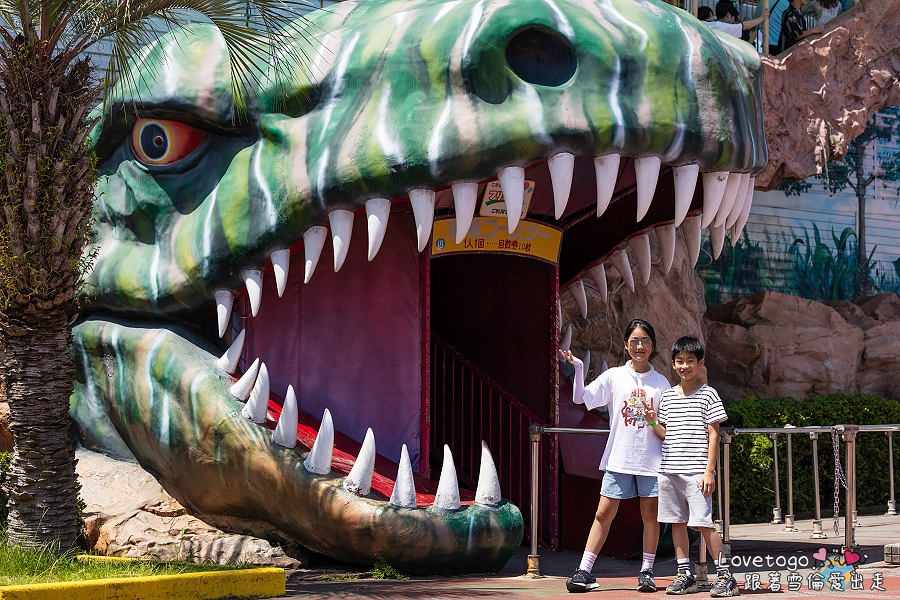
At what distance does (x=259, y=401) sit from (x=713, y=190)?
96.3 inches

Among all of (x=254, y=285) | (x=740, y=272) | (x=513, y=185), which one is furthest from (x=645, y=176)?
(x=740, y=272)

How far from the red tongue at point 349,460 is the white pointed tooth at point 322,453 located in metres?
0.12

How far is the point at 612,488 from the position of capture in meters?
5.74

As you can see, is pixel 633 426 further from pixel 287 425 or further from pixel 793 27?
pixel 793 27

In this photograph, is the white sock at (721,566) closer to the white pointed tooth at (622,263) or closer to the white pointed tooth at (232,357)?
the white pointed tooth at (232,357)

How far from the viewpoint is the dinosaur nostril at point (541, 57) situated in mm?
5574

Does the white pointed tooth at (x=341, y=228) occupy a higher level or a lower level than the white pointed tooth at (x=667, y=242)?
lower

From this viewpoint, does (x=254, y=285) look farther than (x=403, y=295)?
No

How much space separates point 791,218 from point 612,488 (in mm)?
11063

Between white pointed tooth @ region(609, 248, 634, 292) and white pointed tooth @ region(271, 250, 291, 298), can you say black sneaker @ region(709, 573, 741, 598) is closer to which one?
white pointed tooth @ region(271, 250, 291, 298)

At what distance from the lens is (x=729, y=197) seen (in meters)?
6.07

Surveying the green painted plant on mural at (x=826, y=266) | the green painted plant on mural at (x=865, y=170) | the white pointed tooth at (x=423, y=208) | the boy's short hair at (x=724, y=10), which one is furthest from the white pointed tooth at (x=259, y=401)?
the green painted plant on mural at (x=865, y=170)

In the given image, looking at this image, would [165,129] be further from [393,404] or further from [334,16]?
[393,404]

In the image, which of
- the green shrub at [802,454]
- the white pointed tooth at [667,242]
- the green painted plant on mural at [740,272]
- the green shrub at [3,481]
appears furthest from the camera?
the green painted plant on mural at [740,272]
